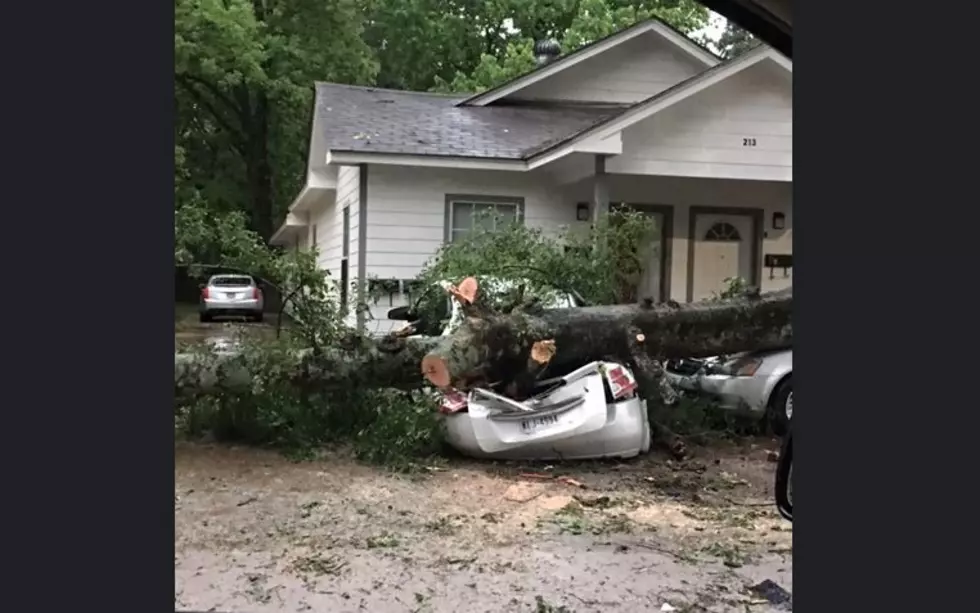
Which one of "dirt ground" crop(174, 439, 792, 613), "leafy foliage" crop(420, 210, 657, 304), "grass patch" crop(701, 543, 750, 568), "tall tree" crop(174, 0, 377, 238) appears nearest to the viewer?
"dirt ground" crop(174, 439, 792, 613)

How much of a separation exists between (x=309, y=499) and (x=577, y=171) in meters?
7.63

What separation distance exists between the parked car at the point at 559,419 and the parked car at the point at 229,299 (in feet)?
48.7

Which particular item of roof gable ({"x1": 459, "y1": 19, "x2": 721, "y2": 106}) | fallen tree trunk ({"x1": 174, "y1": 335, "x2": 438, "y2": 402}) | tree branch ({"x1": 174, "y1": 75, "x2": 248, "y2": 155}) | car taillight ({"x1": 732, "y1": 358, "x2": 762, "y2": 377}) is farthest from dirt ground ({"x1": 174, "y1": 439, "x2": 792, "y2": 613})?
tree branch ({"x1": 174, "y1": 75, "x2": 248, "y2": 155})

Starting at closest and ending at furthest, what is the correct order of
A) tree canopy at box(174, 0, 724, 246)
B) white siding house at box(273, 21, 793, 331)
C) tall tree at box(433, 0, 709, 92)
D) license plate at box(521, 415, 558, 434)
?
license plate at box(521, 415, 558, 434) → white siding house at box(273, 21, 793, 331) → tree canopy at box(174, 0, 724, 246) → tall tree at box(433, 0, 709, 92)

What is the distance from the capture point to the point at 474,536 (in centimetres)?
601

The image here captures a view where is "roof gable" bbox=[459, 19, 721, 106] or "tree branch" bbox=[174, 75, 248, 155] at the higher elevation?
"tree branch" bbox=[174, 75, 248, 155]

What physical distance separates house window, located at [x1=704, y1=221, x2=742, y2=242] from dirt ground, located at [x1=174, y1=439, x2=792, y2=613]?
661cm

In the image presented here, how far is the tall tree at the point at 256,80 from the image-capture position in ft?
79.7

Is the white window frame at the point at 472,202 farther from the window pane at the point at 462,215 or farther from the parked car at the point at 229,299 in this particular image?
the parked car at the point at 229,299

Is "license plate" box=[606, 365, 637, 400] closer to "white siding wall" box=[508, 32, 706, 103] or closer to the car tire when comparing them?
the car tire

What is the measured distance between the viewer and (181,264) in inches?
352

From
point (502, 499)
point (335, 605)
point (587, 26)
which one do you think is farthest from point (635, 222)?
point (587, 26)

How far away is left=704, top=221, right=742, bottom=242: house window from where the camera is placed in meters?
14.5

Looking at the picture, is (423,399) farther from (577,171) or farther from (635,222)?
(577,171)
